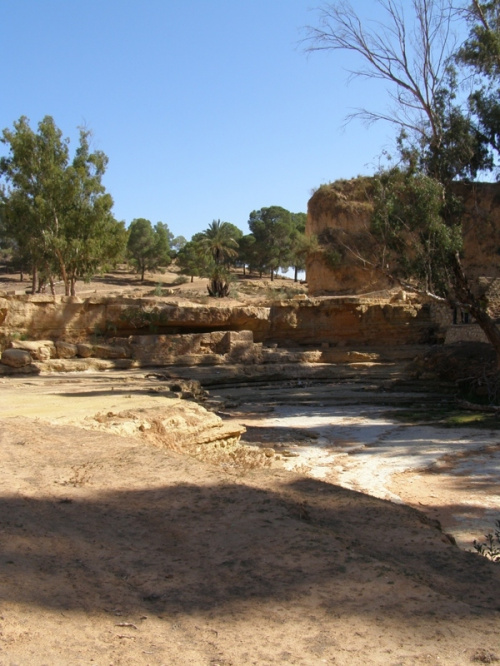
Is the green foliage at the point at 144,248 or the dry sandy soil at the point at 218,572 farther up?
the green foliage at the point at 144,248

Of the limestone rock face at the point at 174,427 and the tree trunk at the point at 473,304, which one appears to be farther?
the tree trunk at the point at 473,304

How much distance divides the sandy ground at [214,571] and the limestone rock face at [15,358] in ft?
47.6

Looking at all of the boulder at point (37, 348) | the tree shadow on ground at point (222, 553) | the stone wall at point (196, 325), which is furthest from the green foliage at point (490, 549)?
A: the boulder at point (37, 348)

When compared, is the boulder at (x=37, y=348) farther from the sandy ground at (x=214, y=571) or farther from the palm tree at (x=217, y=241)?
the palm tree at (x=217, y=241)

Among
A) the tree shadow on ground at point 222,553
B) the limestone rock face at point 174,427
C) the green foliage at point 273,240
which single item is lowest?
the limestone rock face at point 174,427

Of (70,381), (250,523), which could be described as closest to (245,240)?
(70,381)

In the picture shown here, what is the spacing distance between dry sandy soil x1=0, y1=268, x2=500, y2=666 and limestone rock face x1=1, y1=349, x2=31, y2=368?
14940 millimetres

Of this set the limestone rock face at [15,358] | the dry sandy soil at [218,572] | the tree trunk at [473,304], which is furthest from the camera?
the limestone rock face at [15,358]

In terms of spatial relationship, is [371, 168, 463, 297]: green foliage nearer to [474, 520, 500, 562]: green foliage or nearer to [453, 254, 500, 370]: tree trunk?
[453, 254, 500, 370]: tree trunk

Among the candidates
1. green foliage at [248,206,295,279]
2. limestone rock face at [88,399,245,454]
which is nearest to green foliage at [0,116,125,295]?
limestone rock face at [88,399,245,454]

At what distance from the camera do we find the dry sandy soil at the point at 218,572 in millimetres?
2877

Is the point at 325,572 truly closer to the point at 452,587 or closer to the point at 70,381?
the point at 452,587

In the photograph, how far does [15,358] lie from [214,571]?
18.4m

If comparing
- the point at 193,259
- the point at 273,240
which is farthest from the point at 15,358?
the point at 273,240
